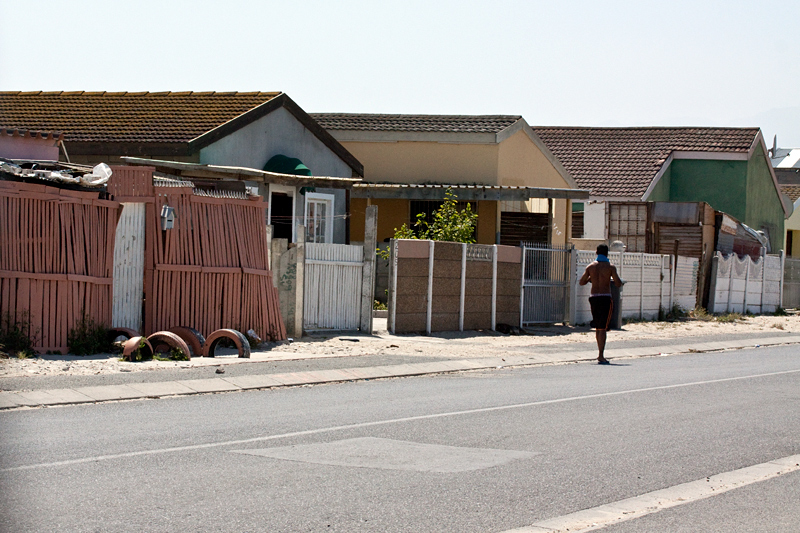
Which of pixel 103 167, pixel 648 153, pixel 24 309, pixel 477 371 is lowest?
pixel 477 371

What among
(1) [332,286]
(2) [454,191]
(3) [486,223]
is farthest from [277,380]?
(3) [486,223]

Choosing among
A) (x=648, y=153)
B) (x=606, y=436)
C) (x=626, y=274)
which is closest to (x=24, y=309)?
(x=606, y=436)

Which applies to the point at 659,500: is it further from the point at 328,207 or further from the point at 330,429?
the point at 328,207

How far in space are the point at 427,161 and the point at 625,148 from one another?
14.9m

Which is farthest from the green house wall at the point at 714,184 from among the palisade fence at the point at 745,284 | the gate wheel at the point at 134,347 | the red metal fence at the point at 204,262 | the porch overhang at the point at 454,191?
the gate wheel at the point at 134,347

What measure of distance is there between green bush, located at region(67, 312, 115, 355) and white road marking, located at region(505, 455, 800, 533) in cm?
898

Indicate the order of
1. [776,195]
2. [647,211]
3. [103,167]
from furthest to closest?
[776,195]
[647,211]
[103,167]

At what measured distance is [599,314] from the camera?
55.2 ft

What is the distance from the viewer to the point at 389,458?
776cm

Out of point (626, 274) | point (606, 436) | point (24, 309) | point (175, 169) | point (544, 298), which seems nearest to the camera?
point (606, 436)

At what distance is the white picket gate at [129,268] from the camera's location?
14.5m

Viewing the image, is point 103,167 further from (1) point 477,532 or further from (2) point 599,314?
(1) point 477,532

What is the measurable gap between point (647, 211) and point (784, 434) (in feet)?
78.0

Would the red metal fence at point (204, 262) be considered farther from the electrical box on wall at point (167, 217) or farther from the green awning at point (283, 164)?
the green awning at point (283, 164)
